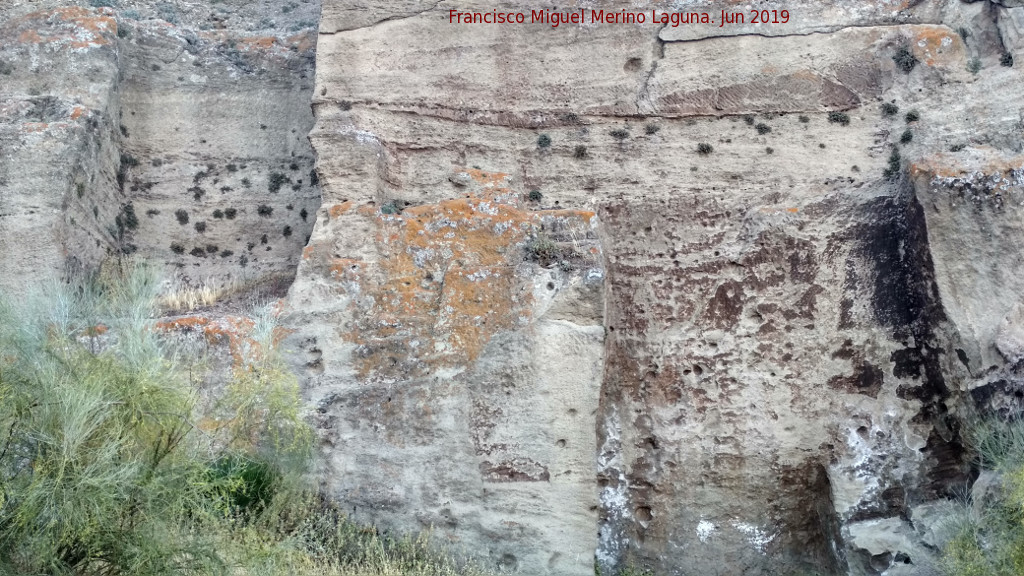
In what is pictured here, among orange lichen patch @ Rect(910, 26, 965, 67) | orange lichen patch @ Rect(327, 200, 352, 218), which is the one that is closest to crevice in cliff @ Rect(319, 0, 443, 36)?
orange lichen patch @ Rect(327, 200, 352, 218)

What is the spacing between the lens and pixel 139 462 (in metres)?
5.89

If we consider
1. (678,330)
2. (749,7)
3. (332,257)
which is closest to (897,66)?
(749,7)

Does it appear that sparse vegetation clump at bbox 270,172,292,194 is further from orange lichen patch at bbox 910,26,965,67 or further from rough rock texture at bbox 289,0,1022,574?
orange lichen patch at bbox 910,26,965,67

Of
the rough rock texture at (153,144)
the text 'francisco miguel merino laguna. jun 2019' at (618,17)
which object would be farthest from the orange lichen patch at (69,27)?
the text 'francisco miguel merino laguna. jun 2019' at (618,17)

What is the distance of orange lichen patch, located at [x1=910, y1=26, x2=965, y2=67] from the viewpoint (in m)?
10.6

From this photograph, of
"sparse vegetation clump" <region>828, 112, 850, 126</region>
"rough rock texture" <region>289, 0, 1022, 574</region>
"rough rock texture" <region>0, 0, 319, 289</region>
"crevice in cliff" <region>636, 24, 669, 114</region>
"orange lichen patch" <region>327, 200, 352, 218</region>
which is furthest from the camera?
"crevice in cliff" <region>636, 24, 669, 114</region>

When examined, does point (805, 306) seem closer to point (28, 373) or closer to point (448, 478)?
point (448, 478)

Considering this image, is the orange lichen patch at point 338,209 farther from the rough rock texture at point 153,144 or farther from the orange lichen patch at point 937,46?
the orange lichen patch at point 937,46

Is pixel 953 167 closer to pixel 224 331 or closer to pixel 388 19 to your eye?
pixel 388 19

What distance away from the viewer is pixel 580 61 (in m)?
11.1

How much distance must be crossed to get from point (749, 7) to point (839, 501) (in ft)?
18.6

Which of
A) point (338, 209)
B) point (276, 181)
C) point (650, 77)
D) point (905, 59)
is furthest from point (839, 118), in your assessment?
point (276, 181)

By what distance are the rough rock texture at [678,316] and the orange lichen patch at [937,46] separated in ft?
0.08

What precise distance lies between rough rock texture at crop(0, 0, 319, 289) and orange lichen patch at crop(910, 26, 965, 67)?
22.6ft
